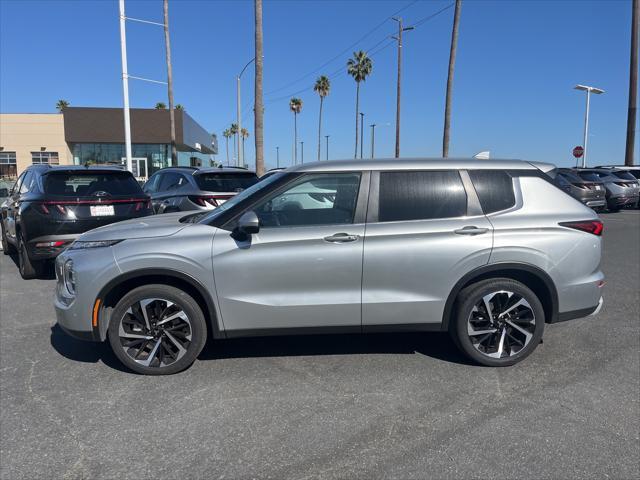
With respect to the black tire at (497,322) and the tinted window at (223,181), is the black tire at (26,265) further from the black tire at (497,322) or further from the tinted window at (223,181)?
the black tire at (497,322)

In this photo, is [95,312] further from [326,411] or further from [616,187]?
[616,187]


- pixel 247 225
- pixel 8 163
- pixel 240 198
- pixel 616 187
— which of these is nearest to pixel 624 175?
pixel 616 187

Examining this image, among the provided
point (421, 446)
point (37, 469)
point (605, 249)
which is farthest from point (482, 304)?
point (605, 249)

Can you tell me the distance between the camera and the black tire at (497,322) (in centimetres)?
404

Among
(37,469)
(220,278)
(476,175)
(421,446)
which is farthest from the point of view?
(476,175)

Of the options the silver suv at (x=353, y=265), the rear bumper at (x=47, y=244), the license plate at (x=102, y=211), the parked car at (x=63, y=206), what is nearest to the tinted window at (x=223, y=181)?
the parked car at (x=63, y=206)

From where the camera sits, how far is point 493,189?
4160 millimetres

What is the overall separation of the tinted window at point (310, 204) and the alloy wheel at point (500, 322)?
1345 millimetres

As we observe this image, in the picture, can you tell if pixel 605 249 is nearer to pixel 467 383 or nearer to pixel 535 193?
pixel 535 193

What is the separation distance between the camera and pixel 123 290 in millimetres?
4008

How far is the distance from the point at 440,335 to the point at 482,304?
105 cm

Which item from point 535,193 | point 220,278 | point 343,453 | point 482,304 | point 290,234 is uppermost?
point 535,193

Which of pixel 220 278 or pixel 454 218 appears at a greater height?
pixel 454 218

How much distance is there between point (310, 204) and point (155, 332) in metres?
1.66
